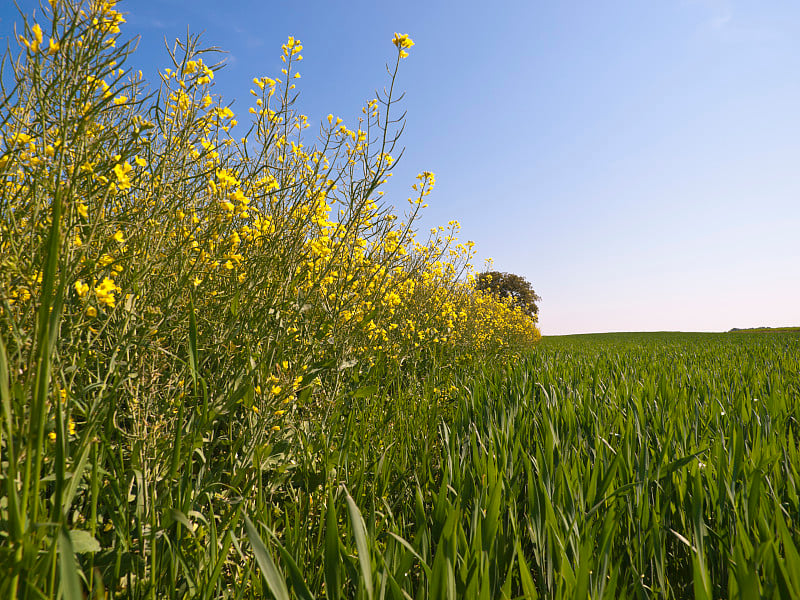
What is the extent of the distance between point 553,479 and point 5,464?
173 centimetres

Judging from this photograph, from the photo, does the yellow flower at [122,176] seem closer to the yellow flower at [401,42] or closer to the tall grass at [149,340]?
the tall grass at [149,340]

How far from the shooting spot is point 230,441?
148 cm

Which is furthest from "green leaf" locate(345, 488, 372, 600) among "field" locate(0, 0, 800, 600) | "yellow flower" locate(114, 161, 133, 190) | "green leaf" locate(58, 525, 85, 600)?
"yellow flower" locate(114, 161, 133, 190)

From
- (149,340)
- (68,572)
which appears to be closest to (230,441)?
(149,340)

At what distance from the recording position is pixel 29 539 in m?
0.70

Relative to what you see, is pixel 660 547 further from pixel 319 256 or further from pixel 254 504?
pixel 319 256

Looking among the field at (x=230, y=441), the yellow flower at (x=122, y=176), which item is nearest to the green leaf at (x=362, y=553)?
the field at (x=230, y=441)

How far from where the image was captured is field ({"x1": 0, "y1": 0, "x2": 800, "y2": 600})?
98 cm

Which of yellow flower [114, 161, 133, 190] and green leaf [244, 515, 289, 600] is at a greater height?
yellow flower [114, 161, 133, 190]

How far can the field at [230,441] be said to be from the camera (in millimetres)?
983

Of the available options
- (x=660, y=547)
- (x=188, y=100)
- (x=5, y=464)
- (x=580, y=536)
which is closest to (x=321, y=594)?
(x=580, y=536)

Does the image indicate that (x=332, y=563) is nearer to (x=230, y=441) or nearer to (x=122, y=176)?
(x=230, y=441)

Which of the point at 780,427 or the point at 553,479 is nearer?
the point at 553,479

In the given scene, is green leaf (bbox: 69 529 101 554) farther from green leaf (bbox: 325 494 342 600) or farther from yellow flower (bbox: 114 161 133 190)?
yellow flower (bbox: 114 161 133 190)
